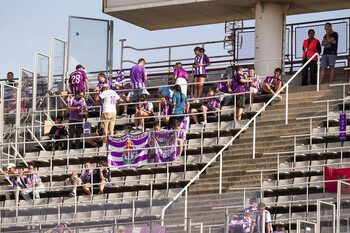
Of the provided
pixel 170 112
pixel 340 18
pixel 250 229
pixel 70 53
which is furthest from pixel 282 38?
pixel 250 229

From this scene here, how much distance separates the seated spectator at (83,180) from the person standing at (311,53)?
17.1 feet

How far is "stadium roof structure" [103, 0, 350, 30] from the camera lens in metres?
28.3

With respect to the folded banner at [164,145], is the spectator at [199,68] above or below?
above

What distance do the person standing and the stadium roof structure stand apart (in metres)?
1.71

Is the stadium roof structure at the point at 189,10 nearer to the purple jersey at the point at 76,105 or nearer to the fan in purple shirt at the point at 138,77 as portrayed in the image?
the fan in purple shirt at the point at 138,77

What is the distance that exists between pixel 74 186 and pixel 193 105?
12.3 feet

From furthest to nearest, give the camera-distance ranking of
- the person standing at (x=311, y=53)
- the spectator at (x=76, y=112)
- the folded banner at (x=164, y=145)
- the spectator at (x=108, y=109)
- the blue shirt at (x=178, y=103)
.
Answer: the spectator at (x=76, y=112) < the spectator at (x=108, y=109) < the person standing at (x=311, y=53) < the blue shirt at (x=178, y=103) < the folded banner at (x=164, y=145)

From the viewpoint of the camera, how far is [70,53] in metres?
30.5

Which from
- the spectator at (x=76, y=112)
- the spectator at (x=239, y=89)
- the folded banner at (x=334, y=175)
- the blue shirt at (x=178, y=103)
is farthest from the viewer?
the spectator at (x=76, y=112)

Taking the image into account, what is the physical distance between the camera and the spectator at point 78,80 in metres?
28.0

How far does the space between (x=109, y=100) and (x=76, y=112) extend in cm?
117

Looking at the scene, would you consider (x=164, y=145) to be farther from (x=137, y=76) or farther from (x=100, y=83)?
(x=100, y=83)

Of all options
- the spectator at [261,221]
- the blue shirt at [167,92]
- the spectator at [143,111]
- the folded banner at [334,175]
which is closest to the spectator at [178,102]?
the spectator at [143,111]

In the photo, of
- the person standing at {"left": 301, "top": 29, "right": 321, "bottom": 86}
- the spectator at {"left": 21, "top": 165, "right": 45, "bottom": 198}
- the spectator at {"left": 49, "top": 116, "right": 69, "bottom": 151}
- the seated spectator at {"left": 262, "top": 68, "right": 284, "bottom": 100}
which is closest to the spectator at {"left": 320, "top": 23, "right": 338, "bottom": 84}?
the person standing at {"left": 301, "top": 29, "right": 321, "bottom": 86}
